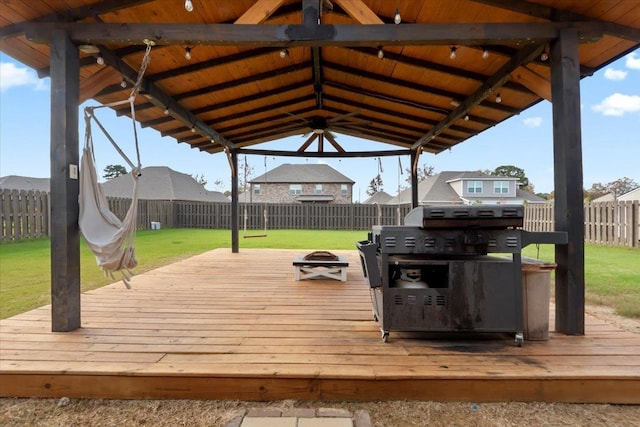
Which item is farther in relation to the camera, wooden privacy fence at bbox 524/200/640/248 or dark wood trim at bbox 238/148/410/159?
wooden privacy fence at bbox 524/200/640/248

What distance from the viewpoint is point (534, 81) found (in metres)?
3.08

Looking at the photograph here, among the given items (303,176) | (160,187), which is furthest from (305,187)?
(160,187)

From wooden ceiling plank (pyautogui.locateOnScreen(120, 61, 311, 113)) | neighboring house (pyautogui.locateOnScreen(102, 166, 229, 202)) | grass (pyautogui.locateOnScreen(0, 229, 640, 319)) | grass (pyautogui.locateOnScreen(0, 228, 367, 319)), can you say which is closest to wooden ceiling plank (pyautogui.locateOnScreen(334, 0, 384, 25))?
wooden ceiling plank (pyautogui.locateOnScreen(120, 61, 311, 113))

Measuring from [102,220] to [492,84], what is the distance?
13.8 feet

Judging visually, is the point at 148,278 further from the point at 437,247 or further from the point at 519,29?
the point at 519,29

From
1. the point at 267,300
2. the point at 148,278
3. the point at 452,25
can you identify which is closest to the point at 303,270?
the point at 267,300

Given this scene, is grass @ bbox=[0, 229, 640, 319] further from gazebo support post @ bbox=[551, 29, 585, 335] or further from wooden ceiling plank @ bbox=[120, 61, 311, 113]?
wooden ceiling plank @ bbox=[120, 61, 311, 113]

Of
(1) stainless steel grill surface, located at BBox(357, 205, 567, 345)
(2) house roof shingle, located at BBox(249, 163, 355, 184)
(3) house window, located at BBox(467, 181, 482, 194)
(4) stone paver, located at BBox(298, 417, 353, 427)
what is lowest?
(4) stone paver, located at BBox(298, 417, 353, 427)

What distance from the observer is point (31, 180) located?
2353 cm

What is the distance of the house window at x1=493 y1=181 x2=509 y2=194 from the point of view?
2414cm

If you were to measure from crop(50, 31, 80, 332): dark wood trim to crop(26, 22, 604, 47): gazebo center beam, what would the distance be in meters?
0.28

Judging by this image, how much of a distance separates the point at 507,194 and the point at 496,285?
2585 centimetres

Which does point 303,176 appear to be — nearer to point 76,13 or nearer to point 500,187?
point 500,187

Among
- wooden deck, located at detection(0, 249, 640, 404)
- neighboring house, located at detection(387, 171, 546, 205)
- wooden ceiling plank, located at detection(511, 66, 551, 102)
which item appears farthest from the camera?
neighboring house, located at detection(387, 171, 546, 205)
